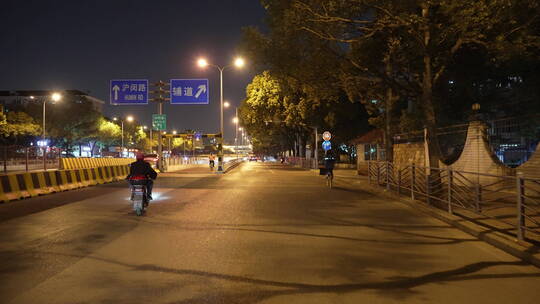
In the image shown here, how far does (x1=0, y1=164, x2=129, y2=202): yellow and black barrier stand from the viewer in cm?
1570

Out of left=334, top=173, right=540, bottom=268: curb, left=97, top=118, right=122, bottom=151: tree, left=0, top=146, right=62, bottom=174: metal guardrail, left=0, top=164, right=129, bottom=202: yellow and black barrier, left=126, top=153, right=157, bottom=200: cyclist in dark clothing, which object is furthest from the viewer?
left=97, top=118, right=122, bottom=151: tree

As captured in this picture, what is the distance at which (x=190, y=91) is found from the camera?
112 ft

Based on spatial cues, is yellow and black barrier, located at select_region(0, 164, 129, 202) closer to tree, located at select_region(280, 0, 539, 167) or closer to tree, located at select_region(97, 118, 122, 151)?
tree, located at select_region(280, 0, 539, 167)

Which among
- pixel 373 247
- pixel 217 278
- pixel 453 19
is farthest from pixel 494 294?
pixel 453 19

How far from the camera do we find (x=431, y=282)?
6.13 m

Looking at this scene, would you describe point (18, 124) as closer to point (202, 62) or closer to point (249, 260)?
point (202, 62)

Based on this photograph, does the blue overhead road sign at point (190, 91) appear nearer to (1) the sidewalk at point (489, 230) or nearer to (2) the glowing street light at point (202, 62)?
(2) the glowing street light at point (202, 62)

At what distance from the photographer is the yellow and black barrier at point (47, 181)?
15.7 m

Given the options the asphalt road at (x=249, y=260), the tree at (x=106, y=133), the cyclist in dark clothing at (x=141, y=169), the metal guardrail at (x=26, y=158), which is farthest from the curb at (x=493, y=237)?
the tree at (x=106, y=133)

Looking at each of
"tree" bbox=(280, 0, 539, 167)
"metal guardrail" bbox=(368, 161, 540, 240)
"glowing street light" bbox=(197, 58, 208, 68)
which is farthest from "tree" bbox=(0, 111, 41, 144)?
"metal guardrail" bbox=(368, 161, 540, 240)

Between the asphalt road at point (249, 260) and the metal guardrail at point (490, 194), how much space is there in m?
0.90

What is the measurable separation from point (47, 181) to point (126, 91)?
15854mm

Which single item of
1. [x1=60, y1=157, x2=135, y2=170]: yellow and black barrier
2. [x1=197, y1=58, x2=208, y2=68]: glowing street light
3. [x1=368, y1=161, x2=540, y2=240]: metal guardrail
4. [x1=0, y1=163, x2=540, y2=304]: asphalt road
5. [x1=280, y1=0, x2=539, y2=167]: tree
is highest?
[x1=197, y1=58, x2=208, y2=68]: glowing street light

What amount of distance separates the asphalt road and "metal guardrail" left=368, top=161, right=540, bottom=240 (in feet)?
2.95
